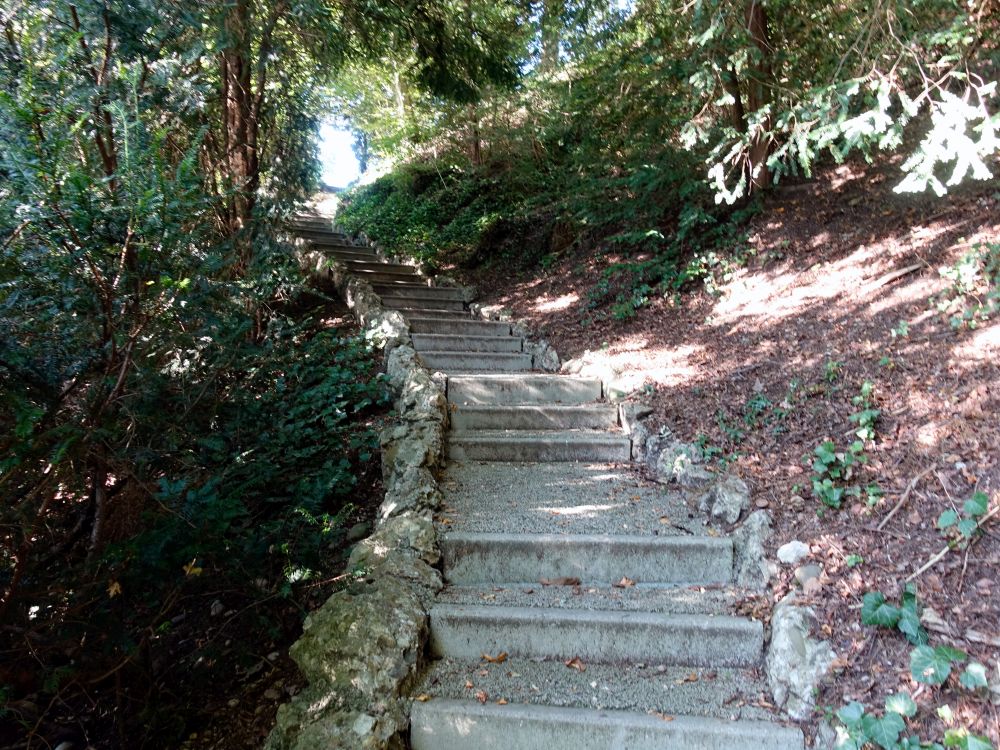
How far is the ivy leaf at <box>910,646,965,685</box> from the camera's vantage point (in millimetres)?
2012

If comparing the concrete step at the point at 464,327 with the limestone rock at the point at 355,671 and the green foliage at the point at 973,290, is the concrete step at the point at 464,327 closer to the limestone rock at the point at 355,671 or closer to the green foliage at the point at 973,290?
the green foliage at the point at 973,290

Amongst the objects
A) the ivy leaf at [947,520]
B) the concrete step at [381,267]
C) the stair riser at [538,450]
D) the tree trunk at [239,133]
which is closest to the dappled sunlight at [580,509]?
the stair riser at [538,450]

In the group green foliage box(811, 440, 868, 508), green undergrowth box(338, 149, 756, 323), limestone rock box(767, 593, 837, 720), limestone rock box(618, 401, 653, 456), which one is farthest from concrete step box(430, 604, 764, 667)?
green undergrowth box(338, 149, 756, 323)

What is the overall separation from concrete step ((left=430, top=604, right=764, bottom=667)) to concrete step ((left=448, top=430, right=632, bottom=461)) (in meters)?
1.74

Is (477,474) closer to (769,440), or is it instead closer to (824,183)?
Result: (769,440)

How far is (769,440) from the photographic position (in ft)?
11.9

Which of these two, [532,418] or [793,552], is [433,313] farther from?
[793,552]

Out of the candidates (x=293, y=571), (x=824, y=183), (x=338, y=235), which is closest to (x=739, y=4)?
(x=824, y=183)

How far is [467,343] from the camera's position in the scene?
6543 millimetres

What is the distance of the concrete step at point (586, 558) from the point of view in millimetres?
3090

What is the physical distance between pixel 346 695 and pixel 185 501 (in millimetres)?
1060

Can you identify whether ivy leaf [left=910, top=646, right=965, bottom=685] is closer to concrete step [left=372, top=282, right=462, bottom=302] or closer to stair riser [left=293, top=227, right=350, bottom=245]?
Result: concrete step [left=372, top=282, right=462, bottom=302]

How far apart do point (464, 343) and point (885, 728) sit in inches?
201

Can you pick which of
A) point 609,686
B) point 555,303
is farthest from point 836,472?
point 555,303
